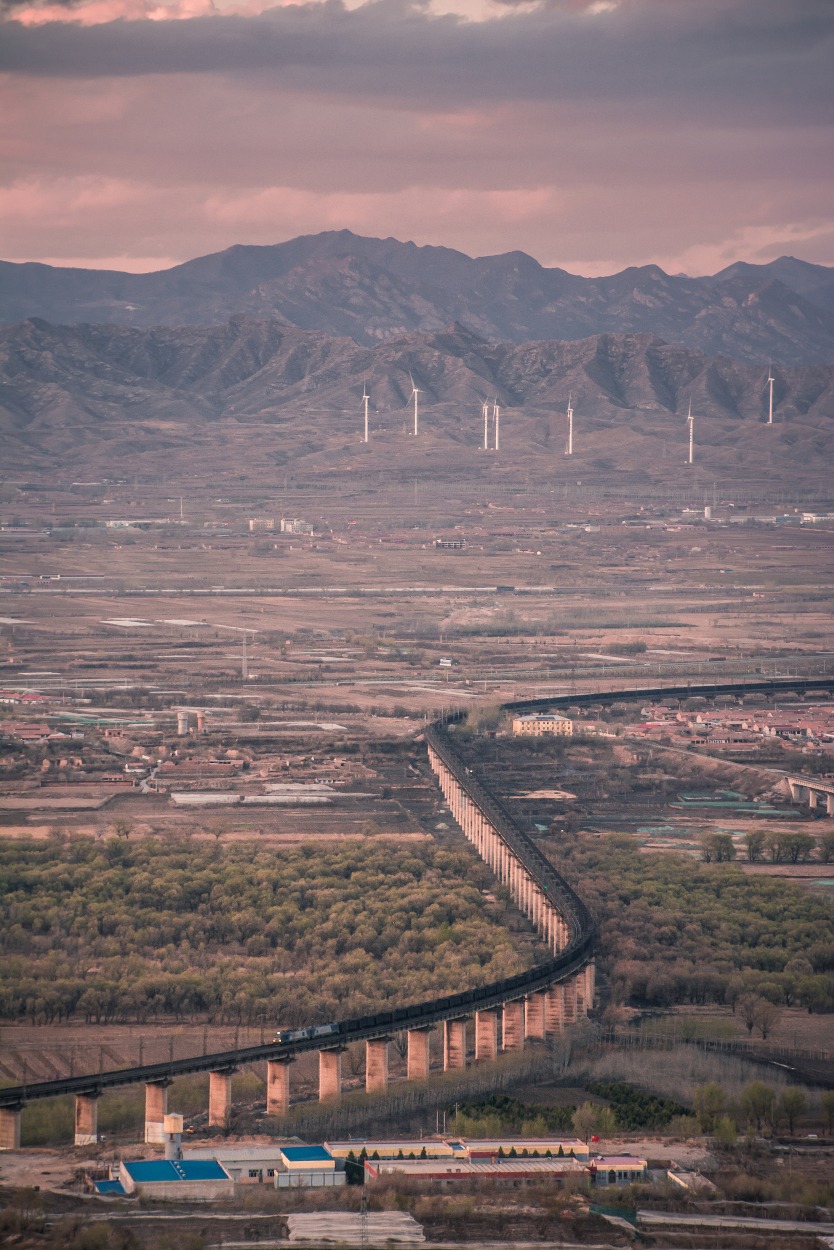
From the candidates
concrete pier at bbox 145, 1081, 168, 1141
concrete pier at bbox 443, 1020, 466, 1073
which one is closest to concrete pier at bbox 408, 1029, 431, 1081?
concrete pier at bbox 443, 1020, 466, 1073

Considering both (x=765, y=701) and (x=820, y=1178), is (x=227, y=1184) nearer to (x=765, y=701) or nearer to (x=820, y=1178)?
(x=820, y=1178)

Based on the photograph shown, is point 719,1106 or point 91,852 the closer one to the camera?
point 719,1106

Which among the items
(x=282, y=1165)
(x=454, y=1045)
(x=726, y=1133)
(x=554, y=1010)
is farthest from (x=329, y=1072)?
(x=726, y=1133)

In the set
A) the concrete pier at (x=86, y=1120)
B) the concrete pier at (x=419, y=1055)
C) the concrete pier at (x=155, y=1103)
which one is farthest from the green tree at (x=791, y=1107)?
the concrete pier at (x=86, y=1120)

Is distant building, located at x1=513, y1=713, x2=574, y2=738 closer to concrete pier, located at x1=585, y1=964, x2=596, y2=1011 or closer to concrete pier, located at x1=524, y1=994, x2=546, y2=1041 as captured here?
concrete pier, located at x1=585, y1=964, x2=596, y2=1011

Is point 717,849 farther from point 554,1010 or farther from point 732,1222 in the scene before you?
point 732,1222

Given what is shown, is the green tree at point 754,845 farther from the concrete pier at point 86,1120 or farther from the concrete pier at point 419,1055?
the concrete pier at point 86,1120

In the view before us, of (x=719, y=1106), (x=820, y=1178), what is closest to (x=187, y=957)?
(x=719, y=1106)
